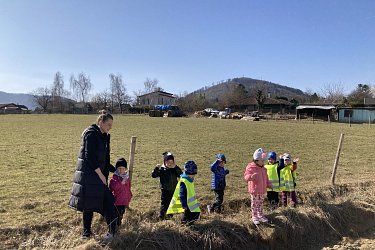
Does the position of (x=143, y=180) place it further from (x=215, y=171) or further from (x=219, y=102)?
(x=219, y=102)

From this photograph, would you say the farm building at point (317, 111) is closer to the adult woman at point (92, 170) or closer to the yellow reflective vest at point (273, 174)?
the yellow reflective vest at point (273, 174)

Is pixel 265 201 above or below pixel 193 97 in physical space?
below

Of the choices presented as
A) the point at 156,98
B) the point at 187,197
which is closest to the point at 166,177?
the point at 187,197

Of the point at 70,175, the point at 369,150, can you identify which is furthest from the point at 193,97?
the point at 70,175

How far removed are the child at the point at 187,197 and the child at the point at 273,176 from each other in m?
2.19

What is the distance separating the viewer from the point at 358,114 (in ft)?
178

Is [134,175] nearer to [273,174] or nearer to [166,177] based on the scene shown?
[166,177]

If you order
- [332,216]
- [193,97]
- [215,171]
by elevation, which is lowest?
[332,216]

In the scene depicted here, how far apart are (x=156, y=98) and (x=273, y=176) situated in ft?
359

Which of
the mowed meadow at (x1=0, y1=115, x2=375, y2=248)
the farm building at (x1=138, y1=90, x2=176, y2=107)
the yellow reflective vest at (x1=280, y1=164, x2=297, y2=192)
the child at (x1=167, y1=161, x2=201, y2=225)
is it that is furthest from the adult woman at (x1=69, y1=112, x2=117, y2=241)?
the farm building at (x1=138, y1=90, x2=176, y2=107)

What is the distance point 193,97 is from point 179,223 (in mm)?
94327

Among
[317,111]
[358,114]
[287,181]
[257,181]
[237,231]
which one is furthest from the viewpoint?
[317,111]

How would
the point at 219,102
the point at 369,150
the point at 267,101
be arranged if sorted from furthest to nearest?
1. the point at 219,102
2. the point at 267,101
3. the point at 369,150

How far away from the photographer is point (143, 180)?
30.1ft
